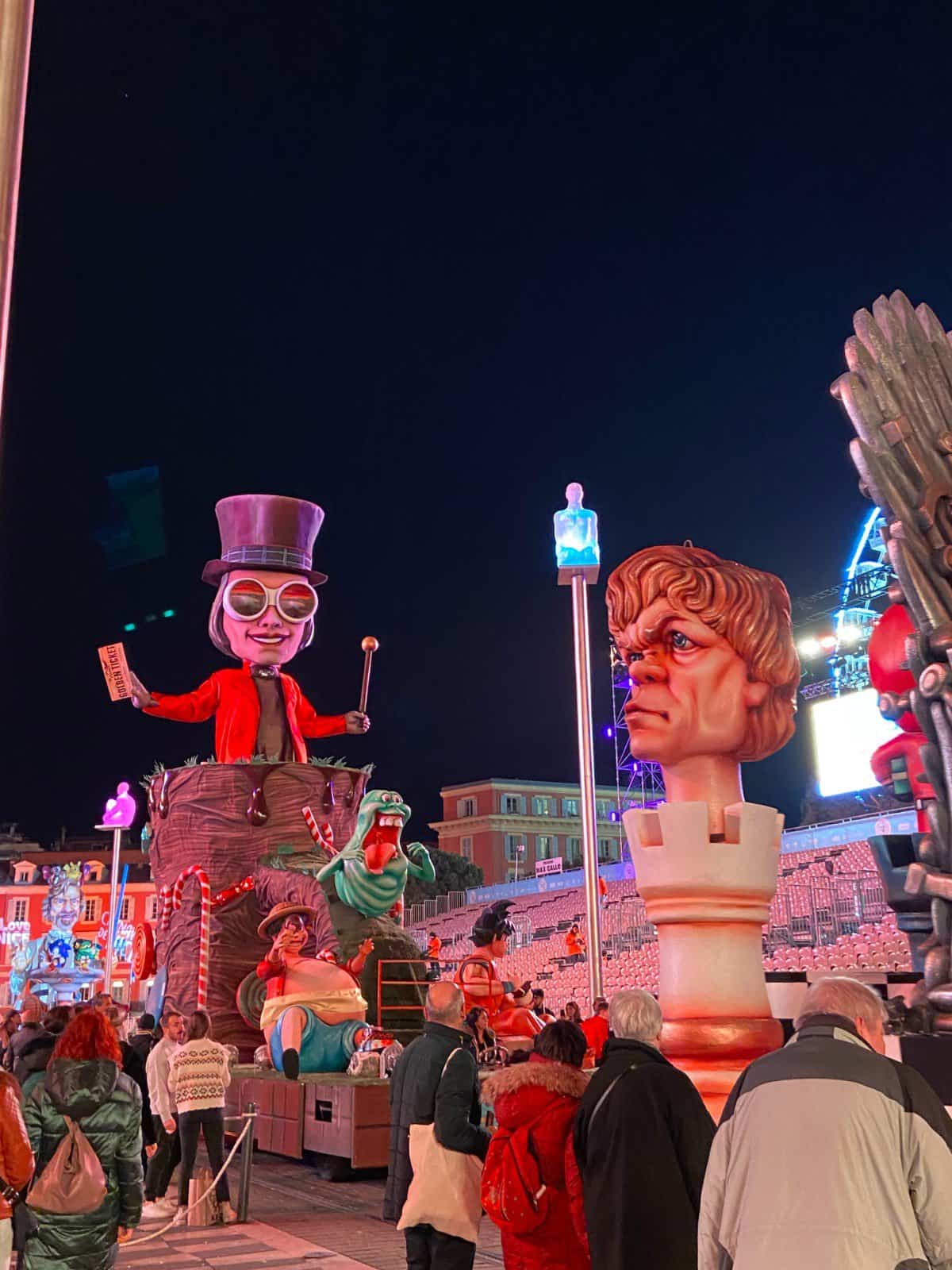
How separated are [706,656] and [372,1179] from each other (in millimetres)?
6412

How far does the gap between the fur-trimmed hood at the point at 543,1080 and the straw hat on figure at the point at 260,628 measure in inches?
493

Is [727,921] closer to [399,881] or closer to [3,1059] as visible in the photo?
[3,1059]

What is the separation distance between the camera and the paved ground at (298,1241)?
5926mm

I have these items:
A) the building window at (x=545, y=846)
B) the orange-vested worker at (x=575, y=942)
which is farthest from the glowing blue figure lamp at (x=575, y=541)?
the building window at (x=545, y=846)

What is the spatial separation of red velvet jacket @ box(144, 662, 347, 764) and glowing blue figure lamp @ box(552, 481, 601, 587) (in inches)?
321

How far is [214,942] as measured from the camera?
13867 mm

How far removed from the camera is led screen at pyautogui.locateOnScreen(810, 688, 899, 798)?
32.6 meters

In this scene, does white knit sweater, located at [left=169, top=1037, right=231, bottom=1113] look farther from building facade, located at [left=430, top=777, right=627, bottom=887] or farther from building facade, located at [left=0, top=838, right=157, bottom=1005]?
building facade, located at [left=430, top=777, right=627, bottom=887]

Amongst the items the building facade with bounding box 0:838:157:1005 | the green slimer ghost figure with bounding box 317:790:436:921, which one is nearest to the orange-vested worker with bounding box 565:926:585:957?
the green slimer ghost figure with bounding box 317:790:436:921

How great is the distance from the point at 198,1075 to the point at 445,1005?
→ 351 cm

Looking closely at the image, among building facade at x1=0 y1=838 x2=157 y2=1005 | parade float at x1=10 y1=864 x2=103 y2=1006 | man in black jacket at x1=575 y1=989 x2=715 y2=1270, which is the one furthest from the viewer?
building facade at x1=0 y1=838 x2=157 y2=1005

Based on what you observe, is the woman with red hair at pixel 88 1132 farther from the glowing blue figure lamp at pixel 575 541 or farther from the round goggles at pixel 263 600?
the round goggles at pixel 263 600

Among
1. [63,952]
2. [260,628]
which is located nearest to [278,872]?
[260,628]

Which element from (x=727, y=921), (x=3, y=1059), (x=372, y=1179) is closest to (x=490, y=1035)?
(x=372, y=1179)
